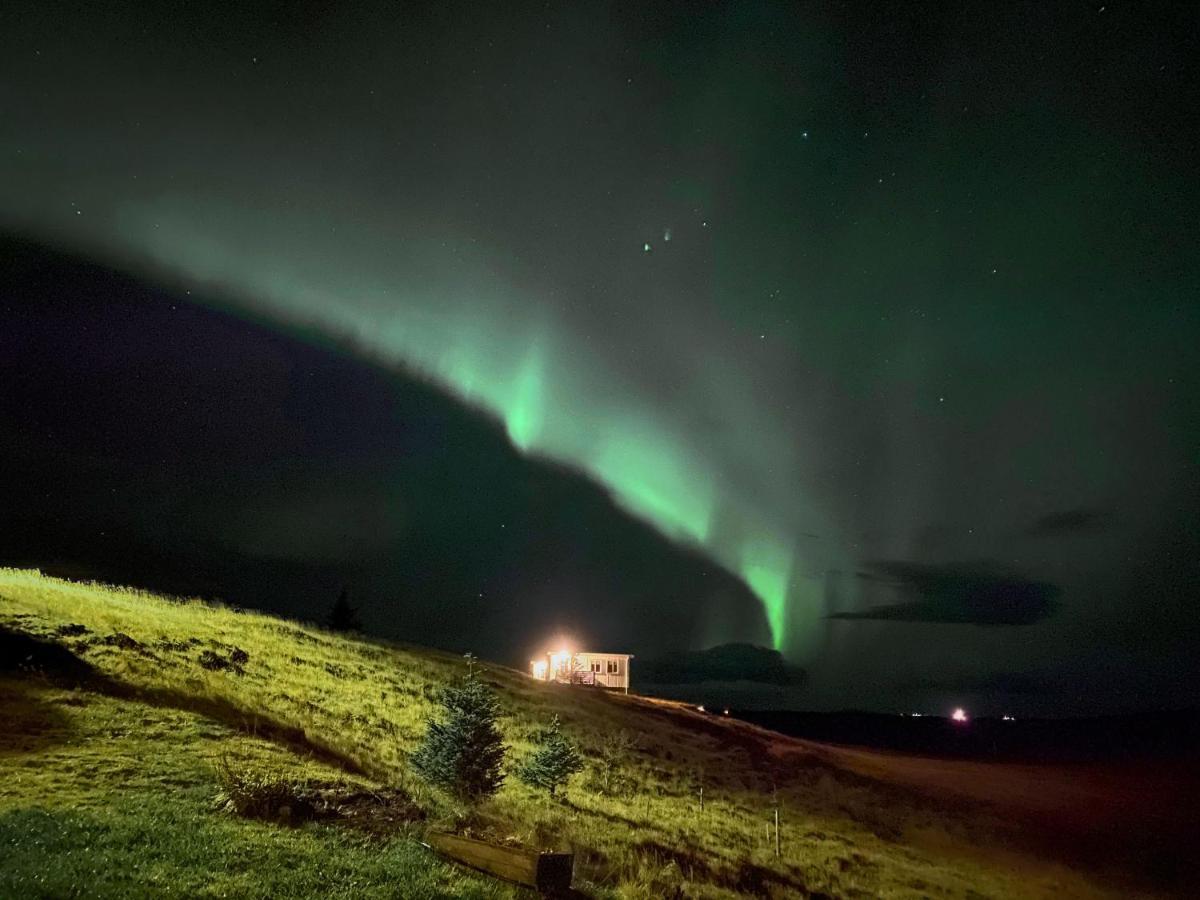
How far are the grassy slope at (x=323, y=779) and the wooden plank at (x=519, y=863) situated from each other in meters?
0.38

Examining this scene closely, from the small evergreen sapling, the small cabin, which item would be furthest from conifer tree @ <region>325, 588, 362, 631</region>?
the small evergreen sapling

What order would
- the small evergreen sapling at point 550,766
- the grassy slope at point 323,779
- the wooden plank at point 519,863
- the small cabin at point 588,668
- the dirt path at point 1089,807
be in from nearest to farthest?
the grassy slope at point 323,779, the wooden plank at point 519,863, the small evergreen sapling at point 550,766, the dirt path at point 1089,807, the small cabin at point 588,668

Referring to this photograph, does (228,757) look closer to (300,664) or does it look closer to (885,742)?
(300,664)

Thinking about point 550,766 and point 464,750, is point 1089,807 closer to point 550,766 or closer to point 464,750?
point 550,766

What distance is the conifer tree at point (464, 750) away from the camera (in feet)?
53.2

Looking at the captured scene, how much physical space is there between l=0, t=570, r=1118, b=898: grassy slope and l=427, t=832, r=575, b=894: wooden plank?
38cm

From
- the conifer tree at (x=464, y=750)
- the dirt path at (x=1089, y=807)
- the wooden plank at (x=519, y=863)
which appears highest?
the conifer tree at (x=464, y=750)

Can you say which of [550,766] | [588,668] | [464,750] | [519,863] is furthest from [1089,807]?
[519,863]

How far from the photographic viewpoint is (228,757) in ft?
44.8

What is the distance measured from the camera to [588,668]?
6122 centimetres

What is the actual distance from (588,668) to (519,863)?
51.9 meters

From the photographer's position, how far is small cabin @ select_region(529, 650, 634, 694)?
60438 mm

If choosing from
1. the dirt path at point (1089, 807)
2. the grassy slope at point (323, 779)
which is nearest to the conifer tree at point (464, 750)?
the grassy slope at point (323, 779)

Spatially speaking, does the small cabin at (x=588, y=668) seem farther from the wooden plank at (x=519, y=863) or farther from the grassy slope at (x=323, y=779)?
the wooden plank at (x=519, y=863)
